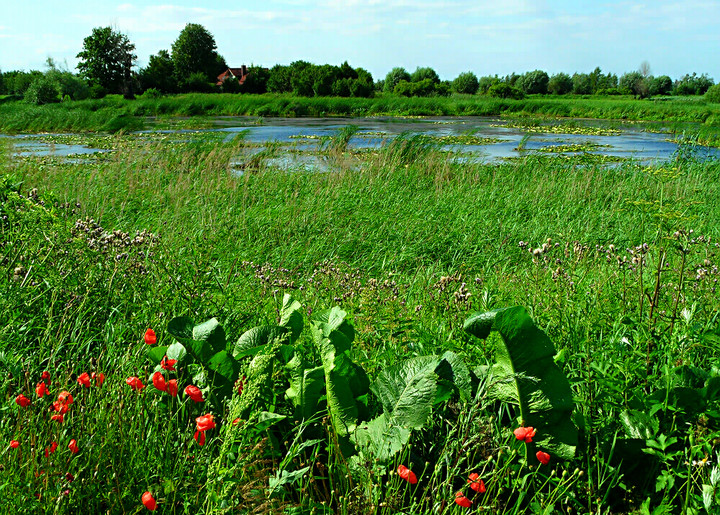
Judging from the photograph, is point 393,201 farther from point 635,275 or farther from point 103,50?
point 103,50

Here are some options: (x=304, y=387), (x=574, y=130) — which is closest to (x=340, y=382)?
(x=304, y=387)

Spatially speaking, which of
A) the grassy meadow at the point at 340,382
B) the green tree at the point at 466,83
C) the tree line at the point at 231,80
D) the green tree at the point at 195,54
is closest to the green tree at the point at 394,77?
the tree line at the point at 231,80

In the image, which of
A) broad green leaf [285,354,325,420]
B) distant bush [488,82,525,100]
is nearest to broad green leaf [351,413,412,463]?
broad green leaf [285,354,325,420]

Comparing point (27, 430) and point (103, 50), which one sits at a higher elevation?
point (103, 50)

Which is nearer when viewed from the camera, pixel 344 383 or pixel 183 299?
pixel 344 383

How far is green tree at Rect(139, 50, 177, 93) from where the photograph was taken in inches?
2140

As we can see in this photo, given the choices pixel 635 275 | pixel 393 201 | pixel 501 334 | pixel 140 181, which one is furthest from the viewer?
pixel 140 181

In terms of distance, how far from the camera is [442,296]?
3.57m

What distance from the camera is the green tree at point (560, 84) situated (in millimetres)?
71750

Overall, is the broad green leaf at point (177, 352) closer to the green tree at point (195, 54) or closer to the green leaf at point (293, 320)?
the green leaf at point (293, 320)

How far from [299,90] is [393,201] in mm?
43293

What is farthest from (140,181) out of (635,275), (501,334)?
(501,334)

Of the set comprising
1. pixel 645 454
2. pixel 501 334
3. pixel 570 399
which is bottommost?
pixel 645 454

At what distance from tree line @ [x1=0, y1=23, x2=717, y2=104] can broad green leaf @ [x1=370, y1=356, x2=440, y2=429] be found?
147 feet
